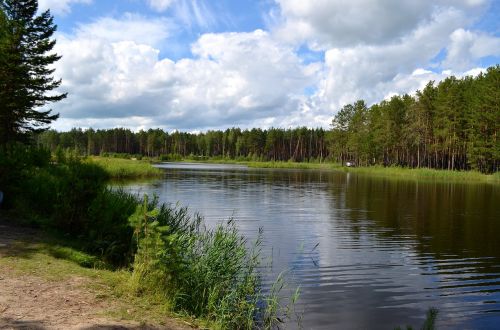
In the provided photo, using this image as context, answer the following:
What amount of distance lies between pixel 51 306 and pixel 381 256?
41.4ft

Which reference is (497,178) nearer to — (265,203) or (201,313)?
(265,203)

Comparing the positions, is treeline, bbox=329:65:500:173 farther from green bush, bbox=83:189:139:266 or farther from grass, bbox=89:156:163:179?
green bush, bbox=83:189:139:266

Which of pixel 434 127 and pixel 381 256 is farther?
pixel 434 127

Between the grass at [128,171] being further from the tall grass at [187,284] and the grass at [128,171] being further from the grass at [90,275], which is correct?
the tall grass at [187,284]

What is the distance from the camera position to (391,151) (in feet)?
352

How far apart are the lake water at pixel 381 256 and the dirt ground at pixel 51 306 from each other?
4.48 metres

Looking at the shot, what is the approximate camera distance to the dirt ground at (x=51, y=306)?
6.34 m

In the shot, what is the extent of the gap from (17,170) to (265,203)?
20.1m

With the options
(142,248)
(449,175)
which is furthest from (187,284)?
(449,175)

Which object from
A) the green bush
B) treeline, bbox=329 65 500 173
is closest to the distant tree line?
treeline, bbox=329 65 500 173

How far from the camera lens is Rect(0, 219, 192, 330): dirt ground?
250 inches

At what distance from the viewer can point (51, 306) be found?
23.0ft

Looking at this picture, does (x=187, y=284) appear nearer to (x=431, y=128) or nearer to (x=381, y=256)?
(x=381, y=256)

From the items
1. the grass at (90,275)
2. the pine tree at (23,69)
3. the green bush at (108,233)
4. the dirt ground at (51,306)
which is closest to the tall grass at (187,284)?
the grass at (90,275)
